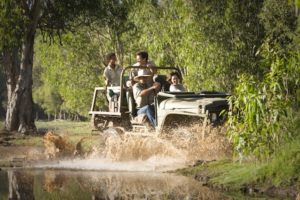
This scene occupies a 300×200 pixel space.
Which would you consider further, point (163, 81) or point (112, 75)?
point (112, 75)

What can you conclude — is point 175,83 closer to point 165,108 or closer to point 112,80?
point 165,108

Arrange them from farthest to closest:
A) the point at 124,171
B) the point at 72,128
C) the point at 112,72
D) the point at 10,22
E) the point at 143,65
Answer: the point at 72,128
the point at 10,22
the point at 112,72
the point at 143,65
the point at 124,171

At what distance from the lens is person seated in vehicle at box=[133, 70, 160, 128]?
14164 mm

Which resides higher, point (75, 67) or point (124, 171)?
point (75, 67)

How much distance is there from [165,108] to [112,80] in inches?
99.8

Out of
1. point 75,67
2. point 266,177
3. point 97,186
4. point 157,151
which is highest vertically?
point 75,67

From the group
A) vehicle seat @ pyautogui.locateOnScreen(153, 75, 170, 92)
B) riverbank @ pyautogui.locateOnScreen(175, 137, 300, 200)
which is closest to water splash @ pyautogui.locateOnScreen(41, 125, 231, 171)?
vehicle seat @ pyautogui.locateOnScreen(153, 75, 170, 92)

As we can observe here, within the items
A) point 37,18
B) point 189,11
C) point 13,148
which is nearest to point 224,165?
point 13,148

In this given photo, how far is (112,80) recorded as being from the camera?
15.8 m

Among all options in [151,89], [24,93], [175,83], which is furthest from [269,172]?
[24,93]

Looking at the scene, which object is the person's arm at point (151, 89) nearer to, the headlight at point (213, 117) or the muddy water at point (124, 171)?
the muddy water at point (124, 171)

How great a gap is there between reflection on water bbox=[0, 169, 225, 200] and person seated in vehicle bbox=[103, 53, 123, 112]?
3215 millimetres

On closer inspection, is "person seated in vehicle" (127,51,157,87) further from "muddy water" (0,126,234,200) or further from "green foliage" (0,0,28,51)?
"green foliage" (0,0,28,51)

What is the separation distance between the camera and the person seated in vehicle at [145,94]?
14164 mm
